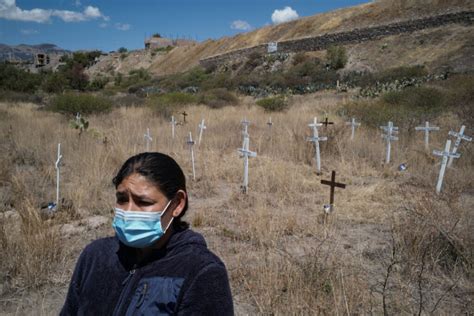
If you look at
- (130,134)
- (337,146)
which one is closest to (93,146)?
(130,134)

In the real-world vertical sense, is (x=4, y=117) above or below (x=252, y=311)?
above

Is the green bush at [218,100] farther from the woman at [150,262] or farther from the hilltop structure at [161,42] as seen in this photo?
the hilltop structure at [161,42]

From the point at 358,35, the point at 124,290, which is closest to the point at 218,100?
the point at 124,290

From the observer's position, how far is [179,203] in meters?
1.72

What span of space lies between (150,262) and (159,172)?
0.38 meters

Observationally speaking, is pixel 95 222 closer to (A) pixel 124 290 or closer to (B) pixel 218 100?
(A) pixel 124 290

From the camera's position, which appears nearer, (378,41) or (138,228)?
(138,228)

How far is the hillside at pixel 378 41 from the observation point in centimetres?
2522

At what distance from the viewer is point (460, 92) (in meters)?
13.3

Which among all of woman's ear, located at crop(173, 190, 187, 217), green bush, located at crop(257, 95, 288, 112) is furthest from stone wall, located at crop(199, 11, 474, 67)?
woman's ear, located at crop(173, 190, 187, 217)

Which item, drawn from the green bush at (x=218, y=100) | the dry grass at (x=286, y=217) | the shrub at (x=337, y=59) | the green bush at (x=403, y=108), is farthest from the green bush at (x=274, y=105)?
the shrub at (x=337, y=59)

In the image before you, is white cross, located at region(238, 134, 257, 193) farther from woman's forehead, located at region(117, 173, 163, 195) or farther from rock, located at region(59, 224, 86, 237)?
woman's forehead, located at region(117, 173, 163, 195)

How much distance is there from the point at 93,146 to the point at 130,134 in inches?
93.0

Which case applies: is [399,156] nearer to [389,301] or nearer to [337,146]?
[337,146]
